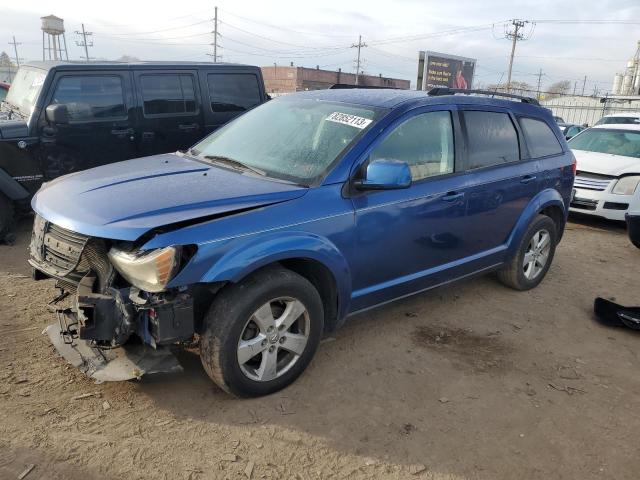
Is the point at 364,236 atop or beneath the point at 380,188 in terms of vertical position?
beneath

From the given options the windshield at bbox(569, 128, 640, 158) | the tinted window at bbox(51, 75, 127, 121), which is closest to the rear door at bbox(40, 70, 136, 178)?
the tinted window at bbox(51, 75, 127, 121)

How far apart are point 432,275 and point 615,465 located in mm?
1690

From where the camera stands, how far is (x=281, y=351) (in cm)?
321

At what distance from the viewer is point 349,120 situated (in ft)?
11.8

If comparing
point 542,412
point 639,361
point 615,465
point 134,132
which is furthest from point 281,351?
point 134,132

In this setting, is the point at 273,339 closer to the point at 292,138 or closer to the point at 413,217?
the point at 413,217

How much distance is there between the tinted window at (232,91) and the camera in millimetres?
6879

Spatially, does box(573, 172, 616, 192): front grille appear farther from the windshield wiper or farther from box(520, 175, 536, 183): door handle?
the windshield wiper

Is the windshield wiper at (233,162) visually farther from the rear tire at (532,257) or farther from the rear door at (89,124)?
the rear door at (89,124)

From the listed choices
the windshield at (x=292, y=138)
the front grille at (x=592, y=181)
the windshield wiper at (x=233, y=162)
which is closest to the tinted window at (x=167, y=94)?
the windshield at (x=292, y=138)

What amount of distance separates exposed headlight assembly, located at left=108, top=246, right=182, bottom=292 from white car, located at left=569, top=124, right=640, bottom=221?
7513 millimetres

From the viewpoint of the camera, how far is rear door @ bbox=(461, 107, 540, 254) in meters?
4.13

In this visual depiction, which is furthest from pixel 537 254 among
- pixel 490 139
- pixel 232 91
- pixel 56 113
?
pixel 56 113

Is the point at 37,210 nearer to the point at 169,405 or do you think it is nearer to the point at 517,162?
the point at 169,405
